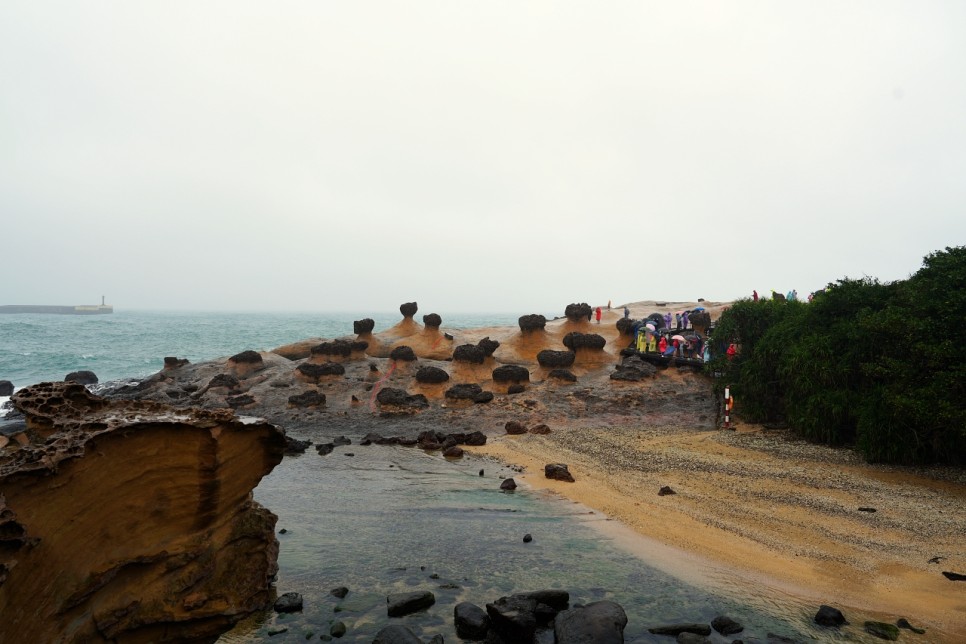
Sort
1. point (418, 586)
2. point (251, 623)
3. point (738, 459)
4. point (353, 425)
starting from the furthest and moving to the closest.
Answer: point (353, 425) → point (738, 459) → point (418, 586) → point (251, 623)

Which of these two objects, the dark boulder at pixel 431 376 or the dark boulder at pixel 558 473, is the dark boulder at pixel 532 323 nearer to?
the dark boulder at pixel 431 376

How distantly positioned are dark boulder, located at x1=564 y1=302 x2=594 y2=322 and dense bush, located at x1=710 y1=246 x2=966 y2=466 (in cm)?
1125

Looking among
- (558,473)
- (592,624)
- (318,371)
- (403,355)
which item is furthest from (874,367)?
(318,371)

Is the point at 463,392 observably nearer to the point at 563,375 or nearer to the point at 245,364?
the point at 563,375

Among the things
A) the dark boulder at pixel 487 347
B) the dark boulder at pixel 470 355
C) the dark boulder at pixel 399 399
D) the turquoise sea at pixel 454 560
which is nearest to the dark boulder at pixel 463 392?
the dark boulder at pixel 399 399

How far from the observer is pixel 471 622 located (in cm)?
632

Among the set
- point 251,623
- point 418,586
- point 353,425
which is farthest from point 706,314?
point 251,623

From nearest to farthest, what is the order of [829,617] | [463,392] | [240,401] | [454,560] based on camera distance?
[829,617], [454,560], [463,392], [240,401]

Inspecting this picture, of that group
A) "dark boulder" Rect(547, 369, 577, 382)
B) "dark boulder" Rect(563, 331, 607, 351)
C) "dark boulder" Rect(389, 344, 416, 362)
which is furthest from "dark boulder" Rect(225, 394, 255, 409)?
"dark boulder" Rect(563, 331, 607, 351)

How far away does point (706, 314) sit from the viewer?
87.4 ft

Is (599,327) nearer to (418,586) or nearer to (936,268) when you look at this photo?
(936,268)

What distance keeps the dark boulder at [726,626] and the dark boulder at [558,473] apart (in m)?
6.75

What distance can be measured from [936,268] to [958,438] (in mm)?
4078

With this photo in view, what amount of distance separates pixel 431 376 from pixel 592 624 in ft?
59.2
